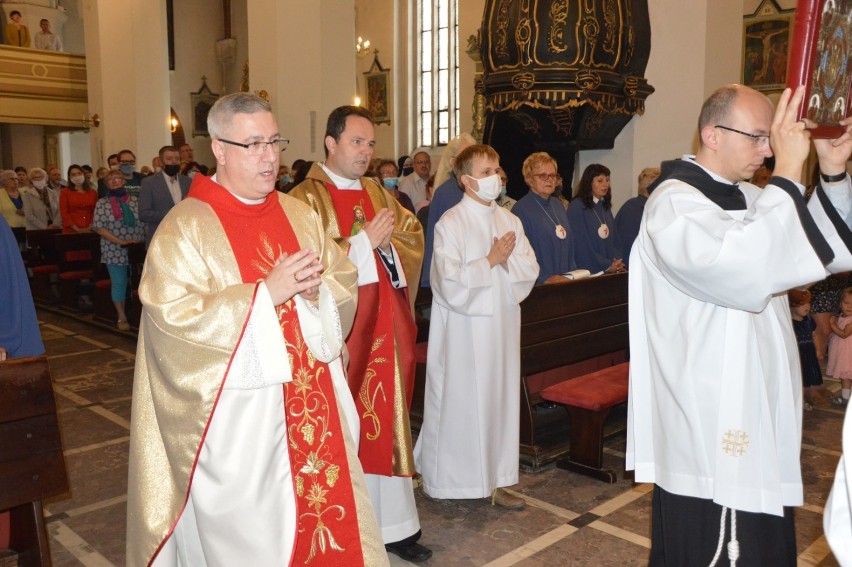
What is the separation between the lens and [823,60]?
1.90 meters

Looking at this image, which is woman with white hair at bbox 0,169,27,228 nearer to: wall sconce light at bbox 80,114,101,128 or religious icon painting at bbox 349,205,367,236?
wall sconce light at bbox 80,114,101,128

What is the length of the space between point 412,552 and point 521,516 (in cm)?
74

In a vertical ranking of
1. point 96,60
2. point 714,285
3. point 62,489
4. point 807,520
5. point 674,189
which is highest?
point 96,60

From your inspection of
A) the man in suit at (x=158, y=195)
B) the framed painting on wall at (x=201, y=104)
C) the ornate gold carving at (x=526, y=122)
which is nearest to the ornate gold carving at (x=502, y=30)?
the ornate gold carving at (x=526, y=122)

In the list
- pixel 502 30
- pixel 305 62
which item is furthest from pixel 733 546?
pixel 305 62

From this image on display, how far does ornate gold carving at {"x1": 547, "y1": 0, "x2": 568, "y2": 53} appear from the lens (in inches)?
268

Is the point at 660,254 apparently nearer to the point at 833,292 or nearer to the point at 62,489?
the point at 62,489

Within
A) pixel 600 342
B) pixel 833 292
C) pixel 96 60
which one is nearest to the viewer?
pixel 600 342

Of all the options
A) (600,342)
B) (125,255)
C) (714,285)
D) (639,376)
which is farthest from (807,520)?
(125,255)

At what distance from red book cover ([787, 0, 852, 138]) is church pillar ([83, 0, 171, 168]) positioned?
554 inches

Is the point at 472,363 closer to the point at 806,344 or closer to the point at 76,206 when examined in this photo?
the point at 806,344

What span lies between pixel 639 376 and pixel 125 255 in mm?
7641

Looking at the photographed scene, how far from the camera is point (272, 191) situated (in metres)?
2.74

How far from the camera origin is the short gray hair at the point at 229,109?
2.50 m
